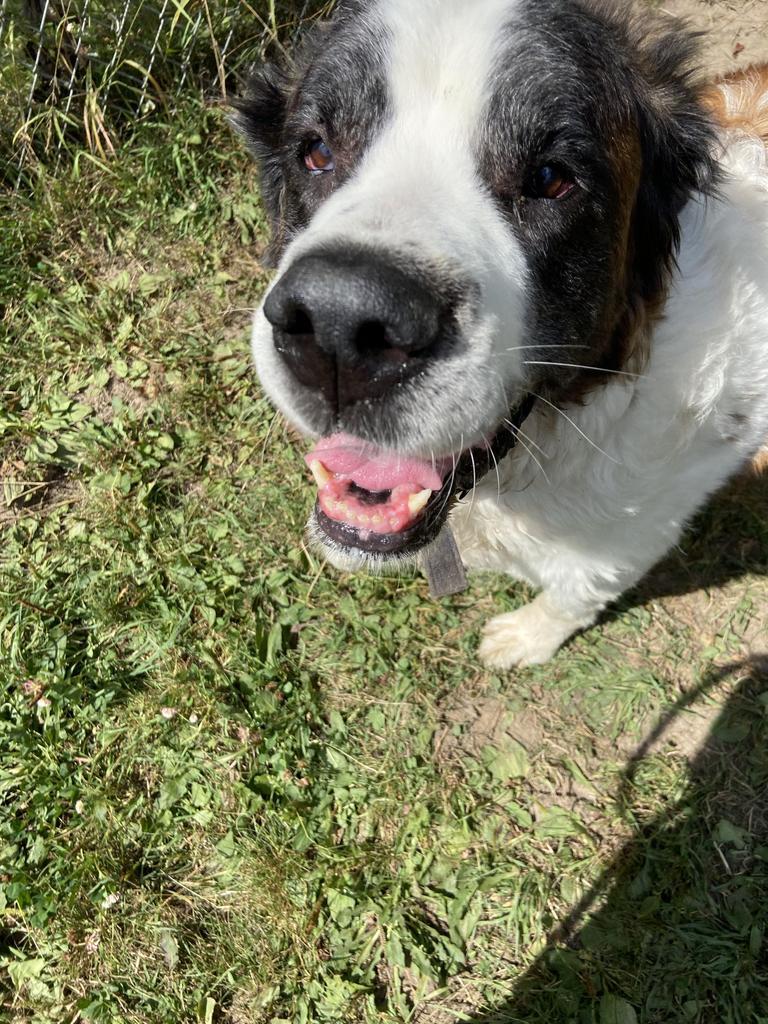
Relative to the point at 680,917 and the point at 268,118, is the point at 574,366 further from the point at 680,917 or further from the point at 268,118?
the point at 680,917

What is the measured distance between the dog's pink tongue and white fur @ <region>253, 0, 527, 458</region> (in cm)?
20

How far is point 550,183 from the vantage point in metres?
2.05

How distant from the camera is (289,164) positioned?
2.35 metres

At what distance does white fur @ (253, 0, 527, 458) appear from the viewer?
182 cm

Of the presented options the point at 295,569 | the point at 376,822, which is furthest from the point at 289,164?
the point at 376,822

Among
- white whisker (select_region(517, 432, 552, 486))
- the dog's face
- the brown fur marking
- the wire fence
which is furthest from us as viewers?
the wire fence

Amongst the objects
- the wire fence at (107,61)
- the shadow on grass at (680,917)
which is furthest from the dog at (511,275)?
the wire fence at (107,61)

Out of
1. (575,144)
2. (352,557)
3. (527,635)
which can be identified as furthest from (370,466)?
(527,635)

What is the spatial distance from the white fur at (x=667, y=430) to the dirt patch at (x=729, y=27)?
2668mm

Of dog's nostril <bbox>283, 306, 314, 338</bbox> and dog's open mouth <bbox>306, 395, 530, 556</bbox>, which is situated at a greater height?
dog's nostril <bbox>283, 306, 314, 338</bbox>

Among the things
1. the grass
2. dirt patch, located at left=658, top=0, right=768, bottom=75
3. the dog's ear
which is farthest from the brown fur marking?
dirt patch, located at left=658, top=0, right=768, bottom=75

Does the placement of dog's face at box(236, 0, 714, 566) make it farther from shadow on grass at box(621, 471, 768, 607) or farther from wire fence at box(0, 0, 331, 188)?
wire fence at box(0, 0, 331, 188)

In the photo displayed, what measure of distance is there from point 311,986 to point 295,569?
5.77ft

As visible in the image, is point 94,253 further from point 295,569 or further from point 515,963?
point 515,963
